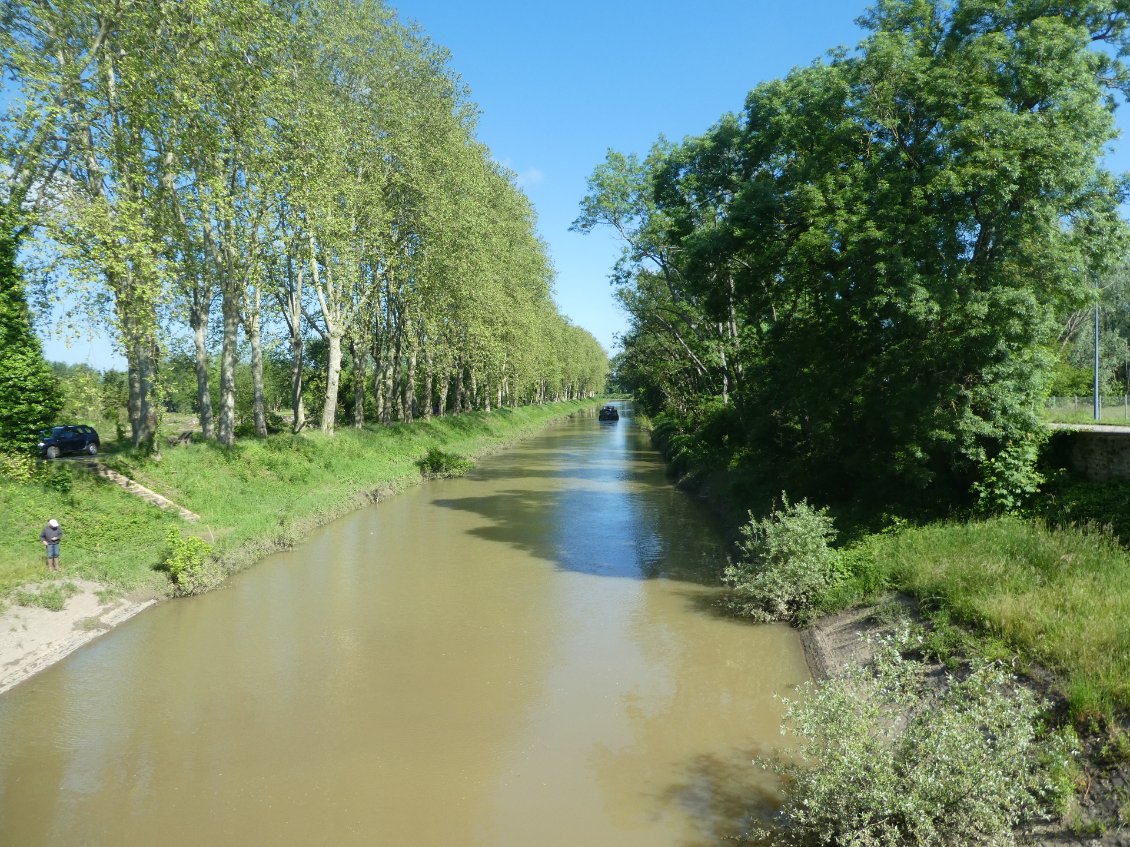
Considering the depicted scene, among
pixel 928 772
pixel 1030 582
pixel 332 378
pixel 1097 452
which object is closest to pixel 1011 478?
pixel 1097 452

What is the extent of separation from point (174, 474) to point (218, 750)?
43.5 ft

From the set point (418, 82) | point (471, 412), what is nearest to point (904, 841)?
point (418, 82)

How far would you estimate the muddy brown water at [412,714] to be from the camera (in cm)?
764

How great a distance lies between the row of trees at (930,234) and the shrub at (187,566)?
542 inches

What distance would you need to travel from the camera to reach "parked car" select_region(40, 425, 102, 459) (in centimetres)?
2619

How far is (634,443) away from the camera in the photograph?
5744cm

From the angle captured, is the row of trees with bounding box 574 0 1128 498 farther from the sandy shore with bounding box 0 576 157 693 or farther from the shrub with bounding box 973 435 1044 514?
the sandy shore with bounding box 0 576 157 693

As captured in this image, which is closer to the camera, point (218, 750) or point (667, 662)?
point (218, 750)

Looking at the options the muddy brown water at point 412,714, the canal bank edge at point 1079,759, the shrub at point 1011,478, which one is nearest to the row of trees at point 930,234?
the shrub at point 1011,478

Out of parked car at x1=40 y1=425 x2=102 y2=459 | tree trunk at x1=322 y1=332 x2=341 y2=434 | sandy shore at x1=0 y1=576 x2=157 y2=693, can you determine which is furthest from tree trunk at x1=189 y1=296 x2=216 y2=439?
sandy shore at x1=0 y1=576 x2=157 y2=693

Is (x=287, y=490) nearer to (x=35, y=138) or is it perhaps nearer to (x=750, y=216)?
(x=35, y=138)

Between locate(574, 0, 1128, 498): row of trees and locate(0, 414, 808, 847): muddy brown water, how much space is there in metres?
5.03

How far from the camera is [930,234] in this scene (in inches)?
509

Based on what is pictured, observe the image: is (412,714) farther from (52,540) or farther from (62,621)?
(52,540)
